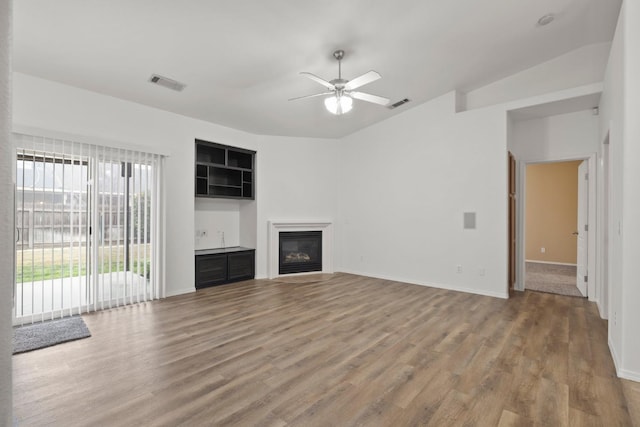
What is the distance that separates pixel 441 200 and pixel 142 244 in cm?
484

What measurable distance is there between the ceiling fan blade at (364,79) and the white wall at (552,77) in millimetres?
2897

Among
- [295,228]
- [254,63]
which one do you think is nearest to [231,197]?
[295,228]

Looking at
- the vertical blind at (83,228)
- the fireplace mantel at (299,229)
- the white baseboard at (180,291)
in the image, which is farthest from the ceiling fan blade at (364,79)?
the white baseboard at (180,291)

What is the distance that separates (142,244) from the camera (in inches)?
177

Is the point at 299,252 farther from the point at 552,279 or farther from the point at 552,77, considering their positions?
the point at 552,77

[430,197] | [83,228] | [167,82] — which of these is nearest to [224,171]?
[167,82]

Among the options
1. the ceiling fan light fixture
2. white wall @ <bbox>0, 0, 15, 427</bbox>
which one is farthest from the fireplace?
white wall @ <bbox>0, 0, 15, 427</bbox>

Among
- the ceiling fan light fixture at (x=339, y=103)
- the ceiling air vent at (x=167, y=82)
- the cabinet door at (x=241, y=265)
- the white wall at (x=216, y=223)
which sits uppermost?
the ceiling air vent at (x=167, y=82)

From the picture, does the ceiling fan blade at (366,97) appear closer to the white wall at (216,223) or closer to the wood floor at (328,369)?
the wood floor at (328,369)

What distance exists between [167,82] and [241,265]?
3.38 meters

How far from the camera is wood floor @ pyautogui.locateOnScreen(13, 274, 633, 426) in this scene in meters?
2.02

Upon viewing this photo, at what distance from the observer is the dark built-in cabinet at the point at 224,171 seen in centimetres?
557

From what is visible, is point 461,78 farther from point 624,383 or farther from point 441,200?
point 624,383

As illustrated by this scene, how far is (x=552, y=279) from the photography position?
6184 mm
